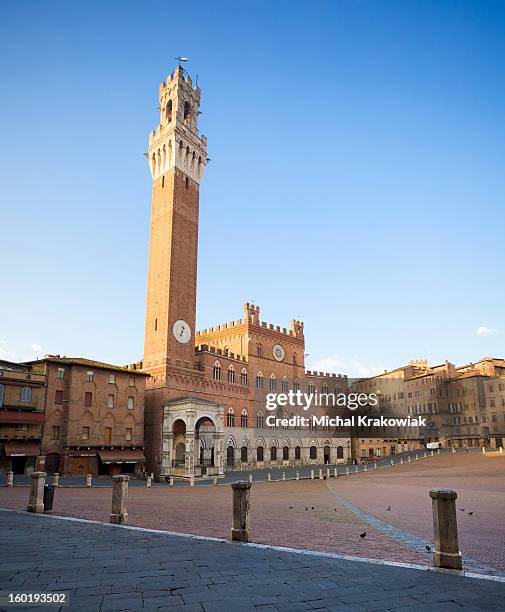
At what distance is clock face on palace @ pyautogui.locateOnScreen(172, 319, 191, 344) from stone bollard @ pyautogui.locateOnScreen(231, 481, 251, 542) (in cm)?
3434

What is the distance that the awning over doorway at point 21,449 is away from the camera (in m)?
30.4

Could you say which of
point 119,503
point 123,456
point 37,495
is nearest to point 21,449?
point 123,456

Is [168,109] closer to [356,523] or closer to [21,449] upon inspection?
[21,449]

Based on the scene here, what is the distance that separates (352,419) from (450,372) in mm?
16366

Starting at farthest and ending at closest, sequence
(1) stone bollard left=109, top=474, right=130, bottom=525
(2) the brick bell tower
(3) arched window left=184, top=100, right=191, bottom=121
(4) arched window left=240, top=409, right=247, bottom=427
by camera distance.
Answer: (4) arched window left=240, top=409, right=247, bottom=427 < (3) arched window left=184, top=100, right=191, bottom=121 < (2) the brick bell tower < (1) stone bollard left=109, top=474, right=130, bottom=525

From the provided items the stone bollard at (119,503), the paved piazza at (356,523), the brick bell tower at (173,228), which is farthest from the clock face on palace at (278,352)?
the stone bollard at (119,503)

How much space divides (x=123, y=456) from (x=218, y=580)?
33031 millimetres

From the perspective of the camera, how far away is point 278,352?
2285 inches

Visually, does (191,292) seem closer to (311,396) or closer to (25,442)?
(25,442)

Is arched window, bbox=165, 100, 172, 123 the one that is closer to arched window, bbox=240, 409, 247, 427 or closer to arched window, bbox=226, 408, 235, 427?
arched window, bbox=226, 408, 235, 427

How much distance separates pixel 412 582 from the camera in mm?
5969

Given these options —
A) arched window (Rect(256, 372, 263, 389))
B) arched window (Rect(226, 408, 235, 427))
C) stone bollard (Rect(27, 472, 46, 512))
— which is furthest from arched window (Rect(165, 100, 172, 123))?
stone bollard (Rect(27, 472, 46, 512))

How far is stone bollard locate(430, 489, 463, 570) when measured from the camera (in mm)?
6781

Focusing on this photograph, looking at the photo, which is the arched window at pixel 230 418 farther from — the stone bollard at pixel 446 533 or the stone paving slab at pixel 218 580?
the stone bollard at pixel 446 533
